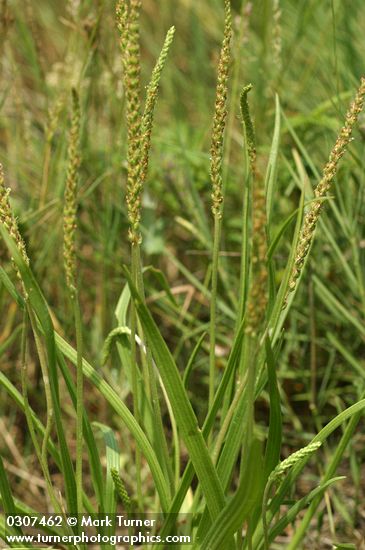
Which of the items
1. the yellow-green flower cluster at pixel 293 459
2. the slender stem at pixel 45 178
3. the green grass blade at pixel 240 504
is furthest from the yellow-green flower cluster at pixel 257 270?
the slender stem at pixel 45 178

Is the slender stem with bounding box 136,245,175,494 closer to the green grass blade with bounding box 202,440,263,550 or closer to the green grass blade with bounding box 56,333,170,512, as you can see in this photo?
the green grass blade with bounding box 56,333,170,512

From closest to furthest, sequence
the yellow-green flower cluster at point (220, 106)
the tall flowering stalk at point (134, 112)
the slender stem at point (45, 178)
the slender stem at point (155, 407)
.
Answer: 1. the tall flowering stalk at point (134, 112)
2. the yellow-green flower cluster at point (220, 106)
3. the slender stem at point (155, 407)
4. the slender stem at point (45, 178)

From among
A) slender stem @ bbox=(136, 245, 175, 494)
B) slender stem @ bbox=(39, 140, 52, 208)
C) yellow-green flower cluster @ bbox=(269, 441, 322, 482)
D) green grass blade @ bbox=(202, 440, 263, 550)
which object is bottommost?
green grass blade @ bbox=(202, 440, 263, 550)

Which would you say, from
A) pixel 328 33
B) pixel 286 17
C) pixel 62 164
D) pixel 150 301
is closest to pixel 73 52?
pixel 62 164

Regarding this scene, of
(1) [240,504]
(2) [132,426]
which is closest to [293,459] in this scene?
(1) [240,504]

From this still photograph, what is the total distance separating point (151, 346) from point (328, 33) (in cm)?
153

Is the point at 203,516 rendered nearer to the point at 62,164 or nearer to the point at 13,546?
the point at 13,546

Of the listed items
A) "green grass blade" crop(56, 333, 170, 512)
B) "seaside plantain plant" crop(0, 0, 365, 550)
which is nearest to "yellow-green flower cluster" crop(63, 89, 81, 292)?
A: "seaside plantain plant" crop(0, 0, 365, 550)

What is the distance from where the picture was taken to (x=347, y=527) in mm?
1540

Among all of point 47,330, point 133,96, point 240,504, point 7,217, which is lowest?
point 240,504

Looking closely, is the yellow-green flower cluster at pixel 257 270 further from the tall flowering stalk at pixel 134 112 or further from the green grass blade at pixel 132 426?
the green grass blade at pixel 132 426

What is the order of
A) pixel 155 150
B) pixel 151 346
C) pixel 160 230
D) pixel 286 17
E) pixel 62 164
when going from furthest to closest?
pixel 286 17 < pixel 155 150 < pixel 160 230 < pixel 62 164 < pixel 151 346

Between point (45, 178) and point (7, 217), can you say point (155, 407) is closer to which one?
point (7, 217)

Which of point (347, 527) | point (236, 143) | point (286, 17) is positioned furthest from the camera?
point (286, 17)
